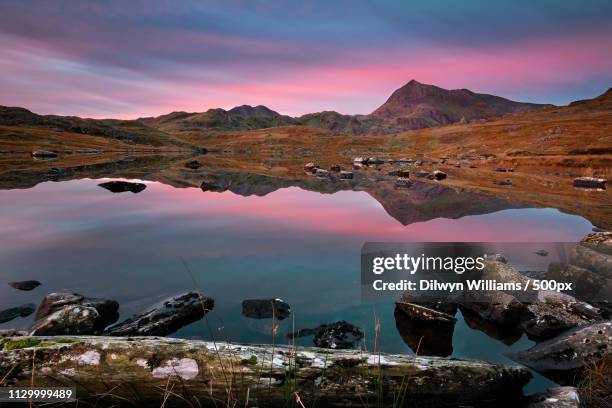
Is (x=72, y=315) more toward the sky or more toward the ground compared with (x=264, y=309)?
more toward the sky

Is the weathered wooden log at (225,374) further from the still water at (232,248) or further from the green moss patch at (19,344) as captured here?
the still water at (232,248)

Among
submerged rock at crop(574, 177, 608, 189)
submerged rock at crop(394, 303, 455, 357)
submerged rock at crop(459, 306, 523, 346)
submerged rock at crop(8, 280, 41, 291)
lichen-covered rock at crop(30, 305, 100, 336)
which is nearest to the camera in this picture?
lichen-covered rock at crop(30, 305, 100, 336)

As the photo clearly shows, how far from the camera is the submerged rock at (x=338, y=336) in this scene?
10598mm

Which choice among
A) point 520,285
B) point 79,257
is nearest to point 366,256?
point 520,285

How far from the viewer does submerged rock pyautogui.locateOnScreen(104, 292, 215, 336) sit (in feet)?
35.8

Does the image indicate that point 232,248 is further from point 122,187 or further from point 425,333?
point 122,187

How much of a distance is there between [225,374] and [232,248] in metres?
14.5

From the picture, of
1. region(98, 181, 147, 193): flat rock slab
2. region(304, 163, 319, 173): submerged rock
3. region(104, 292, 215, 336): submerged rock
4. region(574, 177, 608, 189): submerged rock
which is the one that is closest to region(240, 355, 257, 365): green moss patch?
region(104, 292, 215, 336): submerged rock

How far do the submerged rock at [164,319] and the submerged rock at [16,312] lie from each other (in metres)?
3.17

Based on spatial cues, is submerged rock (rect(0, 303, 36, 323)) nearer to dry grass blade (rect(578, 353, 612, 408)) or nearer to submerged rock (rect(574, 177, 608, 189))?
dry grass blade (rect(578, 353, 612, 408))

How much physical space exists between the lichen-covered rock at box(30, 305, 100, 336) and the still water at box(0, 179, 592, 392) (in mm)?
1723

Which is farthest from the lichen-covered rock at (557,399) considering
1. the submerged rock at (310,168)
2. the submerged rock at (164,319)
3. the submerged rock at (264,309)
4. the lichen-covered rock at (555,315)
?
the submerged rock at (310,168)

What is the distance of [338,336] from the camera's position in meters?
11.0

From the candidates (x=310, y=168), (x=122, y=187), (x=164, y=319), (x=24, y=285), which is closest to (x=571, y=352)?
(x=164, y=319)
